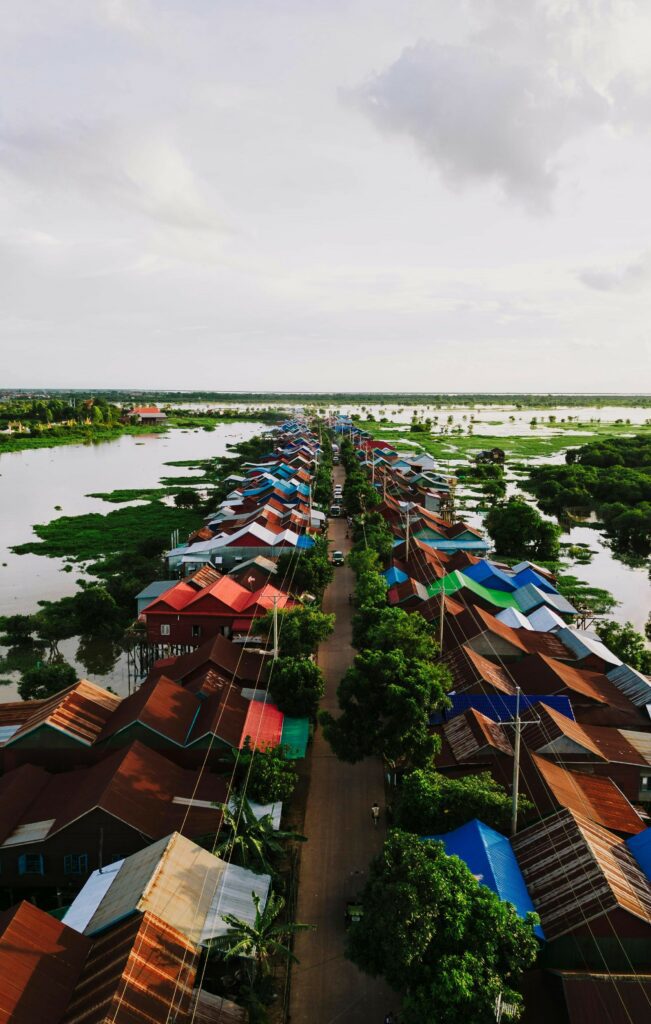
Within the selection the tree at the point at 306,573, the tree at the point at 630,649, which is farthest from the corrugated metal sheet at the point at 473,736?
the tree at the point at 306,573

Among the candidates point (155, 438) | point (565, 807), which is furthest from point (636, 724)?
point (155, 438)

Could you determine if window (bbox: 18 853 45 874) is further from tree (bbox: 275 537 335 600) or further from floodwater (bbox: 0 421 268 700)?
tree (bbox: 275 537 335 600)

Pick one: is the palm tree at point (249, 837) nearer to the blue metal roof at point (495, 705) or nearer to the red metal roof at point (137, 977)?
the red metal roof at point (137, 977)

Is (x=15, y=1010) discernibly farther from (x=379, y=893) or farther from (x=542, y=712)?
(x=542, y=712)

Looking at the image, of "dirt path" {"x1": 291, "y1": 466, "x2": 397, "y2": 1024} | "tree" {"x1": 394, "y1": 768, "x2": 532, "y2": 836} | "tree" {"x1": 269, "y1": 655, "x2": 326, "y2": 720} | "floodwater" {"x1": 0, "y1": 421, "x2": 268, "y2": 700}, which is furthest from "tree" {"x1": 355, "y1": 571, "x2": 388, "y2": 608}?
"tree" {"x1": 394, "y1": 768, "x2": 532, "y2": 836}

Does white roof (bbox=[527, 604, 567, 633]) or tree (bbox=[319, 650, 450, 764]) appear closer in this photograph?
tree (bbox=[319, 650, 450, 764])

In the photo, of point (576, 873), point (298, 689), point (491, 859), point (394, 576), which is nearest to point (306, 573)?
point (394, 576)
